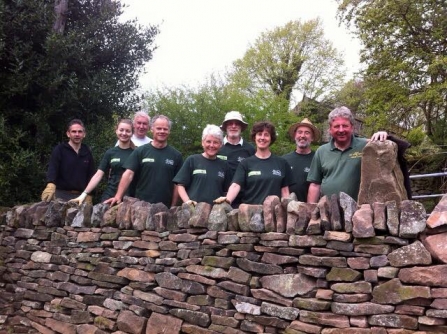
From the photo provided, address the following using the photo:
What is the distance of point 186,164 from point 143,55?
161 inches

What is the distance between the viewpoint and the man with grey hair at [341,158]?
377 centimetres

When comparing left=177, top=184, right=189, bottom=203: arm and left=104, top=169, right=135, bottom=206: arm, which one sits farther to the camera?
left=104, top=169, right=135, bottom=206: arm

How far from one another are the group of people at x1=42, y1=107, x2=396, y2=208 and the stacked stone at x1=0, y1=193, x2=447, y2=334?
0.34 m

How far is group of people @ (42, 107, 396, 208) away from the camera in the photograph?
153 inches

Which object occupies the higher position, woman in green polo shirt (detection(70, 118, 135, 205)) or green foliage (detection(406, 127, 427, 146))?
green foliage (detection(406, 127, 427, 146))

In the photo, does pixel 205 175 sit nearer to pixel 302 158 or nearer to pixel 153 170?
pixel 153 170

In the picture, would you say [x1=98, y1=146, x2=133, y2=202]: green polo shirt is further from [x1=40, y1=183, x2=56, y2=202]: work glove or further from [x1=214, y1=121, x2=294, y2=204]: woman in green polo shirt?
[x1=214, y1=121, x2=294, y2=204]: woman in green polo shirt

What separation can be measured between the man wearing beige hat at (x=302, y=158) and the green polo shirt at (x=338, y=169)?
1.90 feet

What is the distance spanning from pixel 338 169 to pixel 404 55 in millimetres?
13822

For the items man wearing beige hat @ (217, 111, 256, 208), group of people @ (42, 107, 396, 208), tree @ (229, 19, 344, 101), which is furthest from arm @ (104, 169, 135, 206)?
tree @ (229, 19, 344, 101)

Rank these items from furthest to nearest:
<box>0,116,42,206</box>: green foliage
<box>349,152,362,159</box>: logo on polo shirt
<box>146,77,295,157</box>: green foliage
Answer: <box>146,77,295,157</box>: green foliage
<box>0,116,42,206</box>: green foliage
<box>349,152,362,159</box>: logo on polo shirt

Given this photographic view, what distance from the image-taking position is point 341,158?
3.88 m

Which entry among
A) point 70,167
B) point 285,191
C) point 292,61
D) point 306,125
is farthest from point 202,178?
point 292,61

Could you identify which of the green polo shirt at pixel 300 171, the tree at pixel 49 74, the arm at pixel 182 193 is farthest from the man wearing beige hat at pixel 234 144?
the tree at pixel 49 74
